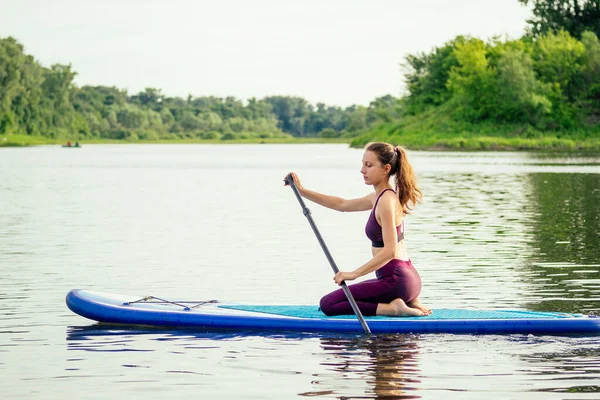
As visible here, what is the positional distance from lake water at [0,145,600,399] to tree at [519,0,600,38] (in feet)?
236

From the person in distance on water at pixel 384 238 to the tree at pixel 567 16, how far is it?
9306 cm

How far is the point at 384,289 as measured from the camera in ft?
33.1

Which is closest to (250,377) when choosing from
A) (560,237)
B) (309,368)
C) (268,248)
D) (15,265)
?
(309,368)

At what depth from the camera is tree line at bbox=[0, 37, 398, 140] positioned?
129 metres

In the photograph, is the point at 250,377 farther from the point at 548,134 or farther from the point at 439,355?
the point at 548,134

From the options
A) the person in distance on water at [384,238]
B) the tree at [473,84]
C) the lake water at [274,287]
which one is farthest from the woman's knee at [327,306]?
the tree at [473,84]

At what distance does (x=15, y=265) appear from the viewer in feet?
53.1

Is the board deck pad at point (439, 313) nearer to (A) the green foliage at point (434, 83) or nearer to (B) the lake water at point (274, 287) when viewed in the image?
(B) the lake water at point (274, 287)

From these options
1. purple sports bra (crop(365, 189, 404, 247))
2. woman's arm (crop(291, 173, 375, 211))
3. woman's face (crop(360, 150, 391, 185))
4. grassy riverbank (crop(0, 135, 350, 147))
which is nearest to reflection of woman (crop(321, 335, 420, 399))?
purple sports bra (crop(365, 189, 404, 247))

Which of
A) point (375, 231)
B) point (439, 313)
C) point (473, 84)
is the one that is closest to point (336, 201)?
point (375, 231)

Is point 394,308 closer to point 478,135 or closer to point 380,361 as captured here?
point 380,361

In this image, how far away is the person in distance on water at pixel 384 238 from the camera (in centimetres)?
973

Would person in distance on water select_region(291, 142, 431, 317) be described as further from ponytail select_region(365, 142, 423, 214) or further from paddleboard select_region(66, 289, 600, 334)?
paddleboard select_region(66, 289, 600, 334)

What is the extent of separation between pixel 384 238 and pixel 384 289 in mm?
575
